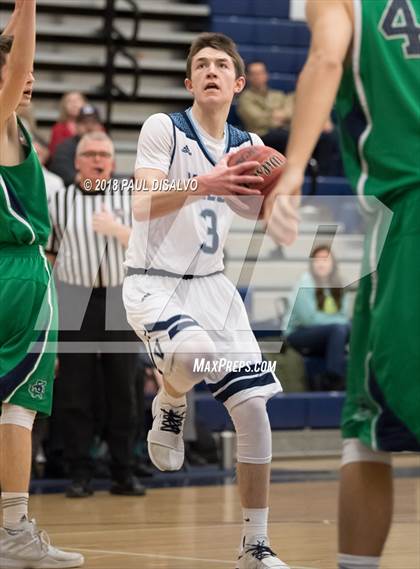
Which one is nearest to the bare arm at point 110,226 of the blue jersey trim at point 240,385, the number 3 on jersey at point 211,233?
the number 3 on jersey at point 211,233

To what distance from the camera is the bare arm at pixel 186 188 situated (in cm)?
412

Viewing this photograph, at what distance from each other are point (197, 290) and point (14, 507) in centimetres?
112

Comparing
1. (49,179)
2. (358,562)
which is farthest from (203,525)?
(358,562)

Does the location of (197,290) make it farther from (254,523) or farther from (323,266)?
(323,266)

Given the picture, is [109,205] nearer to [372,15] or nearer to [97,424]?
[97,424]

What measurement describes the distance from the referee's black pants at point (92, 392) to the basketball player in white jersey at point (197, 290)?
2.64 meters

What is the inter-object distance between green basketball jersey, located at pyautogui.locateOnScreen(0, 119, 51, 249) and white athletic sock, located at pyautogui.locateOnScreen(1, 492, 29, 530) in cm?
99

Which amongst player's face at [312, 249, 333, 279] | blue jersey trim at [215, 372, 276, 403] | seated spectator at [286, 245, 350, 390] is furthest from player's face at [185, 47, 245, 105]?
seated spectator at [286, 245, 350, 390]

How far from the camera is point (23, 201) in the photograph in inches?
189

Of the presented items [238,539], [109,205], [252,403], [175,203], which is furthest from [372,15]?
[109,205]

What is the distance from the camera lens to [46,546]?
4992 mm

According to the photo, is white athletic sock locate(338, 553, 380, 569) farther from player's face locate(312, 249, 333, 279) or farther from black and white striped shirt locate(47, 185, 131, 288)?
player's face locate(312, 249, 333, 279)

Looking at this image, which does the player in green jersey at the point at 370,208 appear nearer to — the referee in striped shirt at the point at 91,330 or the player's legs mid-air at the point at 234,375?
the player's legs mid-air at the point at 234,375

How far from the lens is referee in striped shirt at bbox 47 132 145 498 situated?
715 centimetres
